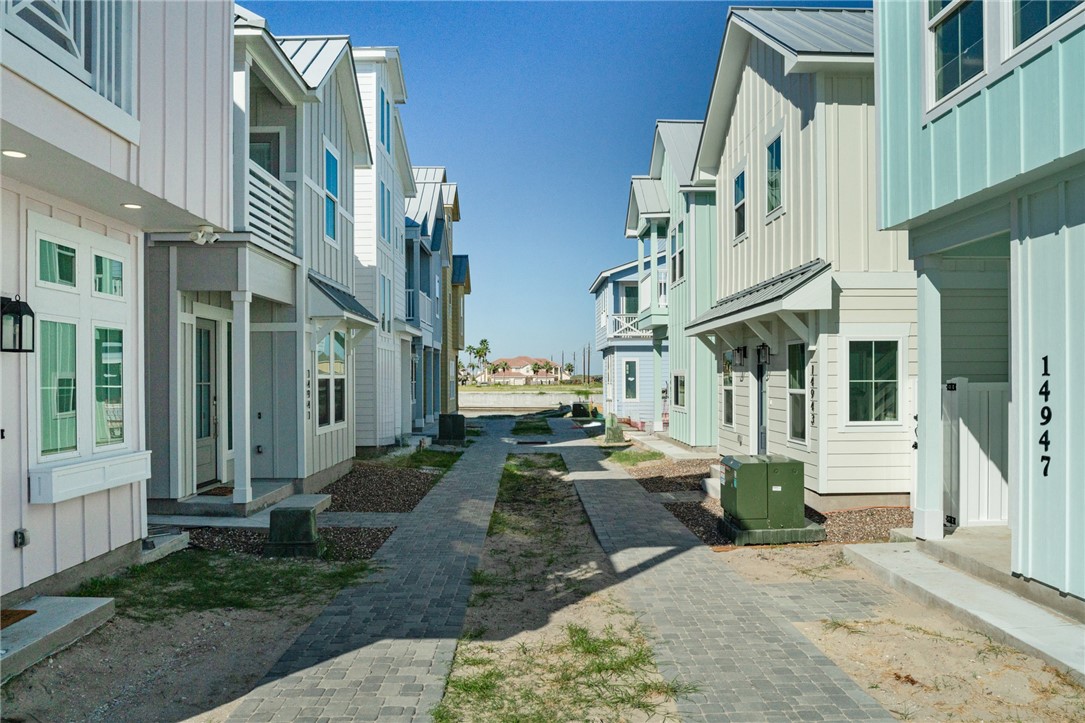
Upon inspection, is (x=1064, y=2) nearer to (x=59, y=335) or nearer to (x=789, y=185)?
(x=789, y=185)

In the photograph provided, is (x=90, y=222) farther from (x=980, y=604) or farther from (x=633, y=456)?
(x=633, y=456)

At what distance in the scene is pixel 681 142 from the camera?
808 inches

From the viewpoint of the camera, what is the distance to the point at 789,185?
36.8ft

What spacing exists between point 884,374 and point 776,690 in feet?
21.4

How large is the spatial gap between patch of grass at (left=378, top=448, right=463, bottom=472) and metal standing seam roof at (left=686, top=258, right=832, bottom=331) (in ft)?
22.4

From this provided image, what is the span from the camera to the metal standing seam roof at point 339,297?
1196 centimetres

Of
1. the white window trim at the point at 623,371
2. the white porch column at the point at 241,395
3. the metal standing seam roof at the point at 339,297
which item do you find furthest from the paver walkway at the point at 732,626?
the white window trim at the point at 623,371

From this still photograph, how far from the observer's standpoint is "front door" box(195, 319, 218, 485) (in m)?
Answer: 10.4

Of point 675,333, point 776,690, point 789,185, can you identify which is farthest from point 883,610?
point 675,333

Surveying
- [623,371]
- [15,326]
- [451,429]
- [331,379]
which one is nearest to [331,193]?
[331,379]

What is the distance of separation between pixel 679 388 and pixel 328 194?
11343mm

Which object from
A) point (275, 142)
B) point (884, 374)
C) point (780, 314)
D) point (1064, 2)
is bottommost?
point (884, 374)

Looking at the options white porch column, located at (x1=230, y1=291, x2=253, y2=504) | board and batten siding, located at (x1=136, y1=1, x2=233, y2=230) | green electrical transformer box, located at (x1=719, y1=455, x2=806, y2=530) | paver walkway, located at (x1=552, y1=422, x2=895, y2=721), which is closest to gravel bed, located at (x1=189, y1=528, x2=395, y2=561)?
white porch column, located at (x1=230, y1=291, x2=253, y2=504)

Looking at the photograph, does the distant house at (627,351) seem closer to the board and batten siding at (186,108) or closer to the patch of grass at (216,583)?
the patch of grass at (216,583)
